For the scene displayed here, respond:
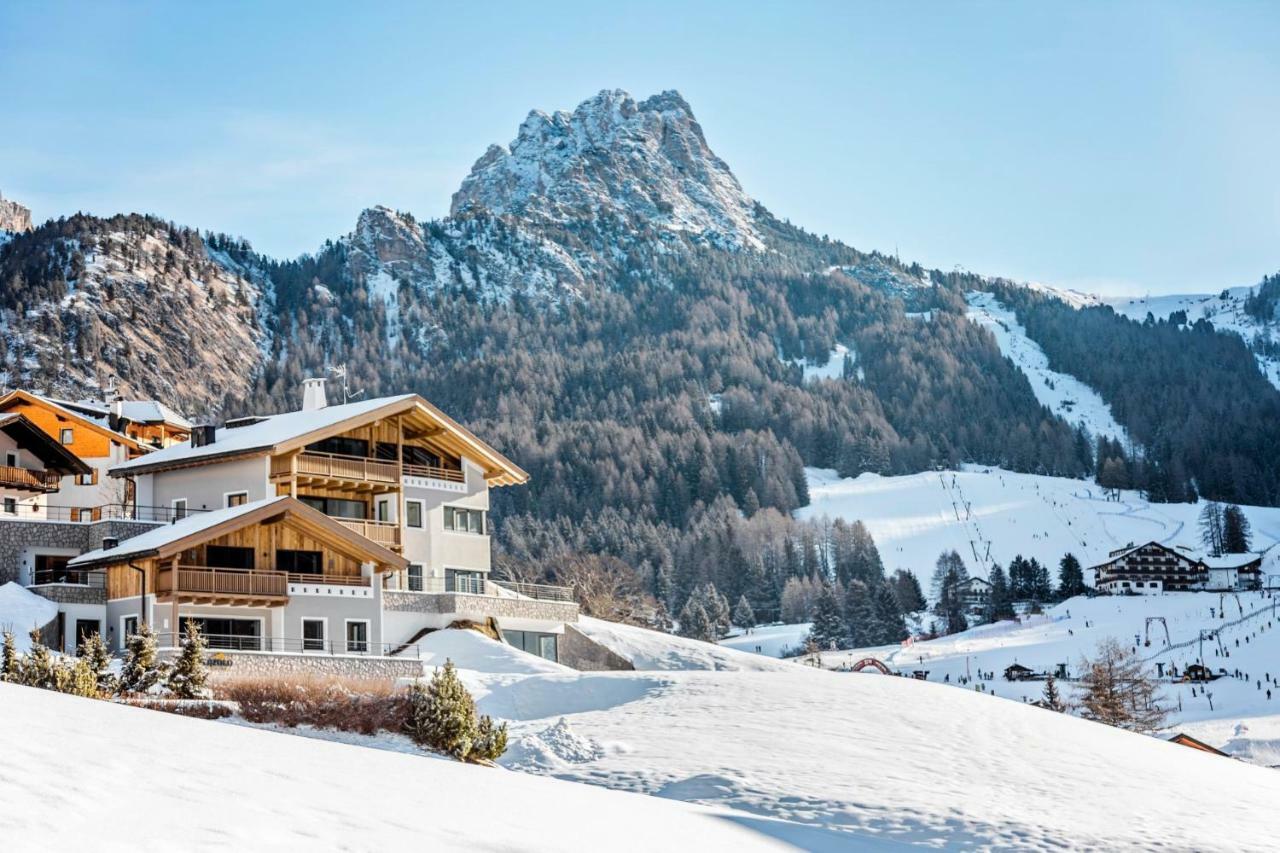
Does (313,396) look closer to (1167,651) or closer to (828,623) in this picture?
(1167,651)

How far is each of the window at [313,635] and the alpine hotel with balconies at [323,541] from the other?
0.10 feet

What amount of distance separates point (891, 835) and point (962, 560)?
175 metres

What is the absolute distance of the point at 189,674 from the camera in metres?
31.3

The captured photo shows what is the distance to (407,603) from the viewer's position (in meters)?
50.5

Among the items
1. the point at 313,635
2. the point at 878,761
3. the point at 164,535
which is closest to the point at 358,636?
the point at 313,635

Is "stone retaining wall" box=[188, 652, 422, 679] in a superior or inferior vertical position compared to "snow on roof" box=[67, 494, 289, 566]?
inferior

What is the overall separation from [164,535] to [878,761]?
24.3m

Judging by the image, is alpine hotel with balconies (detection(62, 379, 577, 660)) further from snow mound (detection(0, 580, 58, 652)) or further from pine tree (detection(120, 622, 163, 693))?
pine tree (detection(120, 622, 163, 693))

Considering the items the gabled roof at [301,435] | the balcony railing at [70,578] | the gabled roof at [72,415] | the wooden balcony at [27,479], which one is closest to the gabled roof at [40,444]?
the wooden balcony at [27,479]

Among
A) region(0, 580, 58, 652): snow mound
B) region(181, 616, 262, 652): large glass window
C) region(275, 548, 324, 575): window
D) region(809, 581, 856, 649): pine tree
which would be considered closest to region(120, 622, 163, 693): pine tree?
region(181, 616, 262, 652): large glass window

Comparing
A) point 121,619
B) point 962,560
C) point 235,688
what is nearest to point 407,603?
point 121,619

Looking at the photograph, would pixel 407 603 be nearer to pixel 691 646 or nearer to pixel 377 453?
pixel 377 453

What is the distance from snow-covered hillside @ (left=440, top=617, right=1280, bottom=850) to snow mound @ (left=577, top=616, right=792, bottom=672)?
11931 mm

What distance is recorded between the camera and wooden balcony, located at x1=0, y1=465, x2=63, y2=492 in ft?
190
